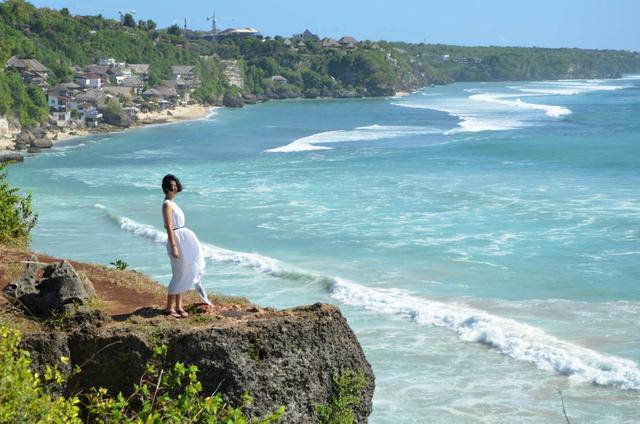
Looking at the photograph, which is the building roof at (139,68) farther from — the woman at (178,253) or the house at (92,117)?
the woman at (178,253)

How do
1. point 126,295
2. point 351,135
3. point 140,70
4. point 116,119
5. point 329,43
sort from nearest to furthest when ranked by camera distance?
1. point 126,295
2. point 351,135
3. point 116,119
4. point 140,70
5. point 329,43

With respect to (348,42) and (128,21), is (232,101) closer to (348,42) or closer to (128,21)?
(128,21)

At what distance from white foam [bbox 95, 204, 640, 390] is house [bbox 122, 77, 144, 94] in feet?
231

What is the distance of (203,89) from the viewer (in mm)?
103250

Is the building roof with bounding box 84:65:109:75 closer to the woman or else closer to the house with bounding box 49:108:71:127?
the house with bounding box 49:108:71:127

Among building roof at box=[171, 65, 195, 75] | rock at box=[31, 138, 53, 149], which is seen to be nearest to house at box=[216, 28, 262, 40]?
building roof at box=[171, 65, 195, 75]

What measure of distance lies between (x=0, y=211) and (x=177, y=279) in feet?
20.0

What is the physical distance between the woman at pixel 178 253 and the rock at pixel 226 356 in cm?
27

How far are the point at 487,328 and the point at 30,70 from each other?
68507 millimetres

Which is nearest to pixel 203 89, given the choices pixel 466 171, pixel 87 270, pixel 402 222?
pixel 466 171

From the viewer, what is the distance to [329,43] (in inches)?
6063

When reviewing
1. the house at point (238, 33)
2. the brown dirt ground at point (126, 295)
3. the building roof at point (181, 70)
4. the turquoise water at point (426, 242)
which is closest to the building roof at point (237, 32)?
the house at point (238, 33)

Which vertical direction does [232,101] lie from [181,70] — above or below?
below

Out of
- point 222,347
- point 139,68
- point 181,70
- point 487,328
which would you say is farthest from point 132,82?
point 222,347
